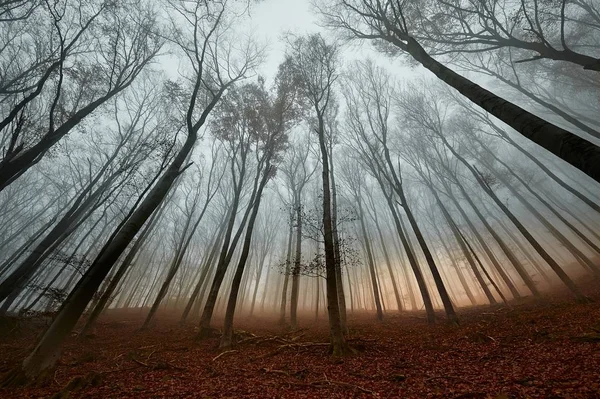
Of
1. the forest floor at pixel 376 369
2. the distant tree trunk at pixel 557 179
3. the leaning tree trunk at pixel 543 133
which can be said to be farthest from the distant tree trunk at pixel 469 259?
the leaning tree trunk at pixel 543 133

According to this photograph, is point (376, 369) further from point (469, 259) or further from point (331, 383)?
point (469, 259)

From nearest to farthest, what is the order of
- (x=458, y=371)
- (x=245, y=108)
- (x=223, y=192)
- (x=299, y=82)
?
(x=458, y=371), (x=299, y=82), (x=245, y=108), (x=223, y=192)

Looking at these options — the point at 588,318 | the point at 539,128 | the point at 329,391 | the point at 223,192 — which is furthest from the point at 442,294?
the point at 223,192

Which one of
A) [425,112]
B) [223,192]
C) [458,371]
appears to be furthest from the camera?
[223,192]

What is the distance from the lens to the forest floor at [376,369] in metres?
3.43

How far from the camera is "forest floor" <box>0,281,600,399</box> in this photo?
11.2 feet

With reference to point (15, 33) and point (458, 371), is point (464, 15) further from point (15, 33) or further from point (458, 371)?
point (15, 33)

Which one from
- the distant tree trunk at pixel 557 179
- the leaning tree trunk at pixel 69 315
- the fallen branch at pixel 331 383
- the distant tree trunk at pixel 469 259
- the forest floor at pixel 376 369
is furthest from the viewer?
the distant tree trunk at pixel 469 259

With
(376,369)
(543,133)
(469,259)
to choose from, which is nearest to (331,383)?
(376,369)

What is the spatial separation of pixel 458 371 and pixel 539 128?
4.10 meters

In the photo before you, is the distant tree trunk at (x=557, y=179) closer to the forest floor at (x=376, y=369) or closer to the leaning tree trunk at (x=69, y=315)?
the forest floor at (x=376, y=369)

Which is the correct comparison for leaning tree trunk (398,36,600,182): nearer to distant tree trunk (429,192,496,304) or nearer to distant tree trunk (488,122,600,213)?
distant tree trunk (429,192,496,304)

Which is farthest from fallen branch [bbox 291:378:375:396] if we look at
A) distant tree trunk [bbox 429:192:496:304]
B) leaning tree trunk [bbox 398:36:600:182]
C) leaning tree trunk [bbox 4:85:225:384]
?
distant tree trunk [bbox 429:192:496:304]

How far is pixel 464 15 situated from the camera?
8.07 m
